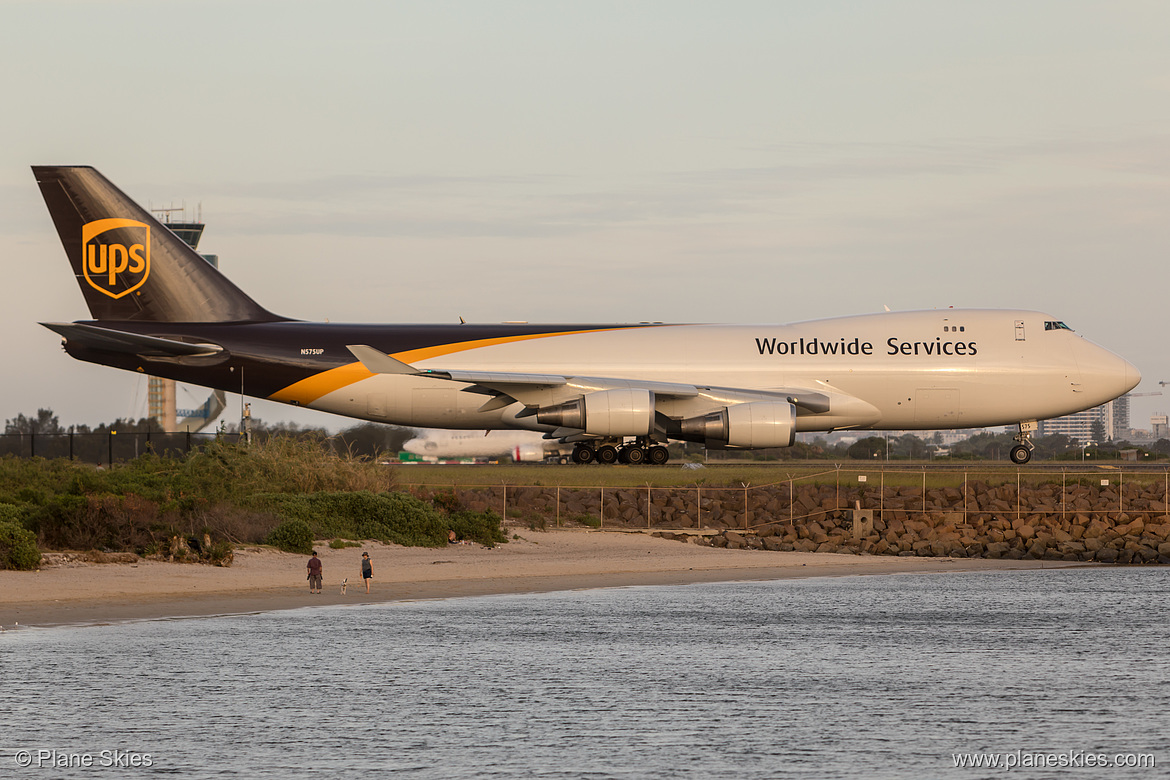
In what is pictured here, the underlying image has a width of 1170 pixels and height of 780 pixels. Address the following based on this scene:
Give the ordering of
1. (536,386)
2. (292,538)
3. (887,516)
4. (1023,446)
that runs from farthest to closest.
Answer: (1023,446)
(887,516)
(536,386)
(292,538)

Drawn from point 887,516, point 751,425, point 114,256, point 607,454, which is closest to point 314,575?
point 607,454

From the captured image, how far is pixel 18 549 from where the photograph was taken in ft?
77.8

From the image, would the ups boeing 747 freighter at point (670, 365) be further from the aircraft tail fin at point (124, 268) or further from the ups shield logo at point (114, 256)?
the ups shield logo at point (114, 256)

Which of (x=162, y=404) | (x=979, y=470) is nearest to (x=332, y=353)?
(x=979, y=470)

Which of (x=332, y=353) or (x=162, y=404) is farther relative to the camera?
(x=162, y=404)

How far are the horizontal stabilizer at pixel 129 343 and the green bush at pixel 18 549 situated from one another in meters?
15.0

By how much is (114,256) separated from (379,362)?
470 inches

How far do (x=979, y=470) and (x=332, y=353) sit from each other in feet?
67.3

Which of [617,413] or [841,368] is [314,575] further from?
[841,368]

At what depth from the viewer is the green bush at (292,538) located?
1126 inches

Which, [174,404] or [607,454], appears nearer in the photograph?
[607,454]

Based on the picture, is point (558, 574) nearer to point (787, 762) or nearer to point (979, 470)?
point (787, 762)

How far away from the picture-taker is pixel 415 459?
6241cm

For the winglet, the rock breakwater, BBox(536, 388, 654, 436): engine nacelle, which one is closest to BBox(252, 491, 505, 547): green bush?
the winglet
